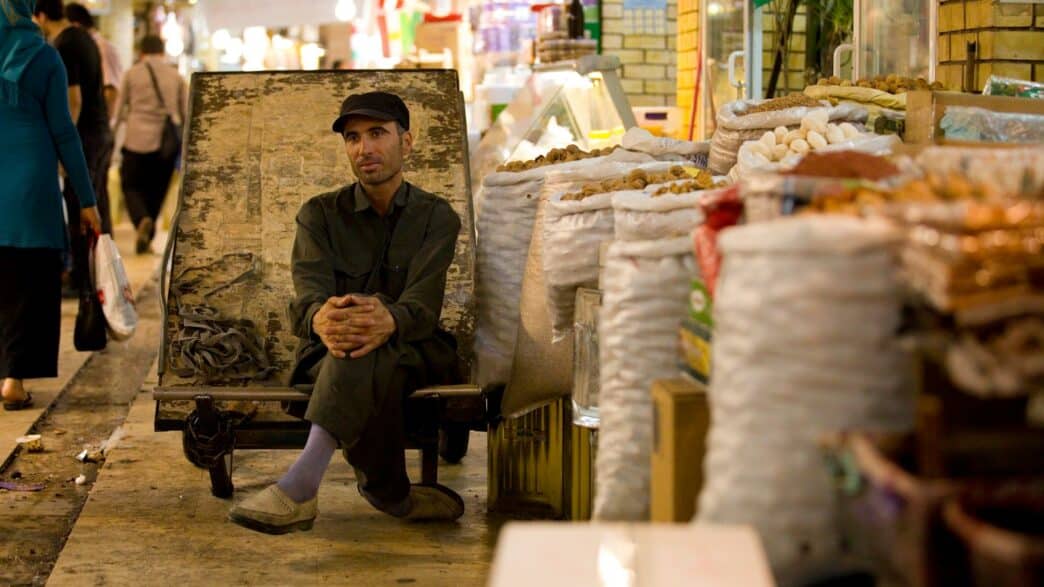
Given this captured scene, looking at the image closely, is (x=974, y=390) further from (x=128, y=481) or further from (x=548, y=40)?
(x=548, y=40)

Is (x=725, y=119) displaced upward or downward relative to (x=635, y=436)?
upward

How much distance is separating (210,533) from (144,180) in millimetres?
9572

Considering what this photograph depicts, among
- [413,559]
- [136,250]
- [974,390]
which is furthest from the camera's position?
[136,250]

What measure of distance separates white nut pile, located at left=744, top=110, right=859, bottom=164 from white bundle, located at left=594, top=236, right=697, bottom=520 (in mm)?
1426

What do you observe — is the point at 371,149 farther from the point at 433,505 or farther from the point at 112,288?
the point at 112,288

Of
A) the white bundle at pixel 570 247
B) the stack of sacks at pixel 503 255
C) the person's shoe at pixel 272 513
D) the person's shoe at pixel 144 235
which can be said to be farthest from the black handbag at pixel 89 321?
the person's shoe at pixel 144 235

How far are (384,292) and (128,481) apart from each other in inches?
59.2

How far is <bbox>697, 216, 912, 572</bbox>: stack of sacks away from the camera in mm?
2473

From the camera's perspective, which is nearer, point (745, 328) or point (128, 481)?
point (745, 328)

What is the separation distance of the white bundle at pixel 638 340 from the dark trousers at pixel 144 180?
11.5 meters

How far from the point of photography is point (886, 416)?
253 cm

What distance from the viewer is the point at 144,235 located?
15383mm

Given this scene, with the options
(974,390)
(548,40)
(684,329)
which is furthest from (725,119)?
(548,40)

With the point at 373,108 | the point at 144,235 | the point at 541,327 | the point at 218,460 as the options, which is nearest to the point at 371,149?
the point at 373,108
